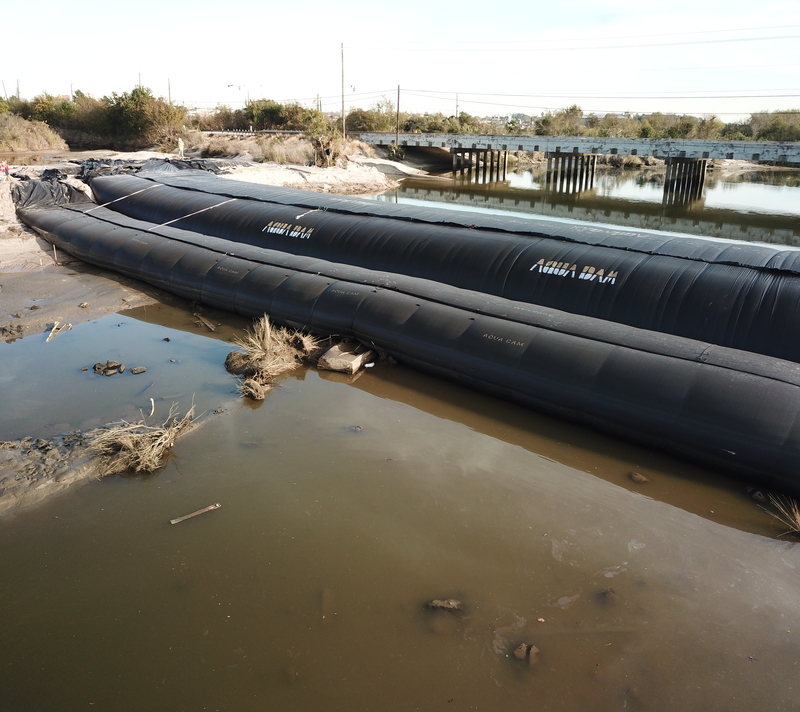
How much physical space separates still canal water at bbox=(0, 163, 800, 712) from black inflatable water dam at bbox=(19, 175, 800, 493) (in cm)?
65

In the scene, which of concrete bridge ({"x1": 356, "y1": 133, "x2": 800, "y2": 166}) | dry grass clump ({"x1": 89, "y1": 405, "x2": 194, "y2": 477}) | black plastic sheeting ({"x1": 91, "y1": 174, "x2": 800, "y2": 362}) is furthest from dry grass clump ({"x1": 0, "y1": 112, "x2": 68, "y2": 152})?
dry grass clump ({"x1": 89, "y1": 405, "x2": 194, "y2": 477})

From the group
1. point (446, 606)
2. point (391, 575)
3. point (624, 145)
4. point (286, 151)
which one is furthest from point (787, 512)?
point (286, 151)

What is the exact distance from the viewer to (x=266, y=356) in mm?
8508

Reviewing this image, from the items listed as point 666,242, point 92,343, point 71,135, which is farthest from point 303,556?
point 71,135

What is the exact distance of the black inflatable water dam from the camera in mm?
6102

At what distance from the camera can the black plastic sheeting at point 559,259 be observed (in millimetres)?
7738

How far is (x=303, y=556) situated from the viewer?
16.9ft

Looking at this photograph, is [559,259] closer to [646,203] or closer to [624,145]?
[646,203]

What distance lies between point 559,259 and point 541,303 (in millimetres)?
874

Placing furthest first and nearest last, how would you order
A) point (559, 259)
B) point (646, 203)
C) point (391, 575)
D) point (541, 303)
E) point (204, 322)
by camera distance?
point (646, 203), point (204, 322), point (559, 259), point (541, 303), point (391, 575)

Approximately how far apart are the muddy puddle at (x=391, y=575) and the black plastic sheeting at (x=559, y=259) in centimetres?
245

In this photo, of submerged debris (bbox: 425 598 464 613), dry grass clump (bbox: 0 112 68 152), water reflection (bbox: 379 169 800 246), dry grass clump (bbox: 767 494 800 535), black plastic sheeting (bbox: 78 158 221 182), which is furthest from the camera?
dry grass clump (bbox: 0 112 68 152)

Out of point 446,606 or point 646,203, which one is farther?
point 646,203

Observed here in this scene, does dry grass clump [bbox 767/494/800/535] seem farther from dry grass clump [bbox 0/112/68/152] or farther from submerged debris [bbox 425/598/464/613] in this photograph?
dry grass clump [bbox 0/112/68/152]
